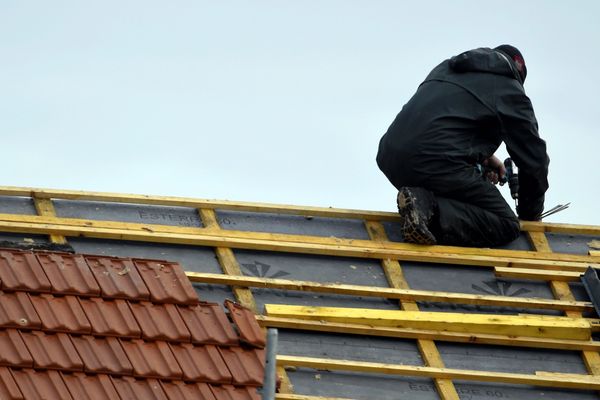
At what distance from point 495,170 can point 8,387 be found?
5157 mm

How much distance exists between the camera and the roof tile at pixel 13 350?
26.5 ft

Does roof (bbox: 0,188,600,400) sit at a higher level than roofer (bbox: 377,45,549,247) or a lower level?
lower

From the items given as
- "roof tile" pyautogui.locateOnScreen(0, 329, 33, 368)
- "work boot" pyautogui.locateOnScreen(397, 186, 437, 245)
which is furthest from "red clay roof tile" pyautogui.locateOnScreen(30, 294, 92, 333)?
"work boot" pyautogui.locateOnScreen(397, 186, 437, 245)

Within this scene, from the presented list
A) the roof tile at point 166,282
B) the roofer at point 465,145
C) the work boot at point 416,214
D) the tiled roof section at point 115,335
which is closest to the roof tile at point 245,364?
the tiled roof section at point 115,335

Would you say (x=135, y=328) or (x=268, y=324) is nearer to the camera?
(x=135, y=328)

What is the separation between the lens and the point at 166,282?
9.05m

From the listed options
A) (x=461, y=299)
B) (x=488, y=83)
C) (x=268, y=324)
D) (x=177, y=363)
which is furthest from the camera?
(x=488, y=83)

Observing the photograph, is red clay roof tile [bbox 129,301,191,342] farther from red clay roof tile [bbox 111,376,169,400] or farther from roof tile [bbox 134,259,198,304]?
red clay roof tile [bbox 111,376,169,400]

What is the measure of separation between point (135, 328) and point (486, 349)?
2432 mm

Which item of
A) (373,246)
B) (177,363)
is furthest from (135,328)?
(373,246)

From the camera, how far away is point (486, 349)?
9547 millimetres

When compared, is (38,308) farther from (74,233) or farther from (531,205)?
(531,205)

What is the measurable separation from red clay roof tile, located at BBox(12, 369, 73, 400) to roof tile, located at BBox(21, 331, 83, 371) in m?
0.05

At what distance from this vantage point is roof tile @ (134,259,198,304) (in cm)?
892
